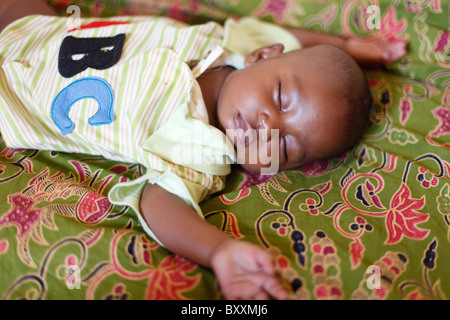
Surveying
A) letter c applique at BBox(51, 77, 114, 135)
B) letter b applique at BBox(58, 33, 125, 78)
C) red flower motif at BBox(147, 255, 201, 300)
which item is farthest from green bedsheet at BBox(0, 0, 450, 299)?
letter b applique at BBox(58, 33, 125, 78)

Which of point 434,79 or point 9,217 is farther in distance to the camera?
point 434,79

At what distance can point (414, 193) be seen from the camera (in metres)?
0.99

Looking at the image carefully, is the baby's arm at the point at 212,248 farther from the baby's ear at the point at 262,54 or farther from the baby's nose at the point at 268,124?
the baby's ear at the point at 262,54

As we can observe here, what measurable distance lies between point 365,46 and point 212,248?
3.19ft

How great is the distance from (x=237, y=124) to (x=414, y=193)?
498mm

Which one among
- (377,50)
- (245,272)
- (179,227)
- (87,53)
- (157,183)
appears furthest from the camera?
(377,50)

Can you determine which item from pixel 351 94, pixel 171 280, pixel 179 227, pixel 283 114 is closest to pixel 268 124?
pixel 283 114

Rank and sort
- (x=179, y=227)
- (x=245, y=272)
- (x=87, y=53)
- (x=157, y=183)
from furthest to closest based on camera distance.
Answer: (x=87, y=53), (x=157, y=183), (x=179, y=227), (x=245, y=272)

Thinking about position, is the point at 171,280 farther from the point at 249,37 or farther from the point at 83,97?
the point at 249,37

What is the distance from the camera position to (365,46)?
1.36 meters

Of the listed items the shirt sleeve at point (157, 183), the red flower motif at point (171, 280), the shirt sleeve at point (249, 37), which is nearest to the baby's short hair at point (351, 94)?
the shirt sleeve at point (249, 37)

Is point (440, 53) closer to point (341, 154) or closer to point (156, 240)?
point (341, 154)

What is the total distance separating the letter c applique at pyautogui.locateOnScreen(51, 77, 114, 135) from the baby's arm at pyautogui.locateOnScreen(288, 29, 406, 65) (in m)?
0.76
